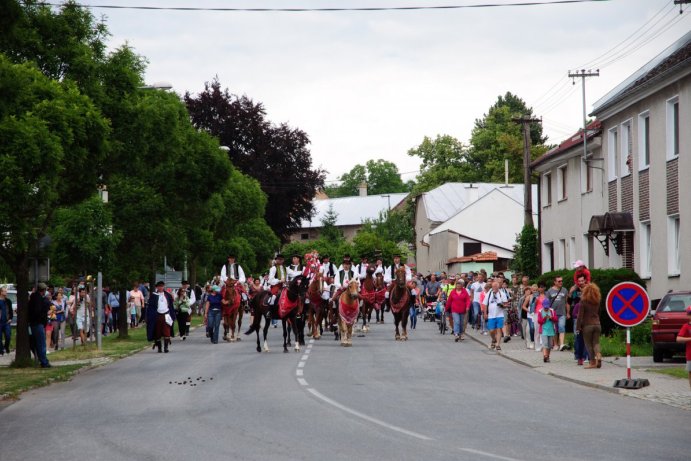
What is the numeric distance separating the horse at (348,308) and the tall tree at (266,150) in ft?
106

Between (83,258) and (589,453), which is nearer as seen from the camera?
(589,453)

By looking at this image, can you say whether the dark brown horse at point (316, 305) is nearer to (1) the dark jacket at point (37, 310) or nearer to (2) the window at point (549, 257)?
(1) the dark jacket at point (37, 310)

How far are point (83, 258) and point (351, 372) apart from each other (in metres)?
10.3

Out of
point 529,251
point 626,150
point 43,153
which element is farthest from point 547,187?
point 43,153

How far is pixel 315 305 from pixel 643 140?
11049mm

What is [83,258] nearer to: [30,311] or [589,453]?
[30,311]

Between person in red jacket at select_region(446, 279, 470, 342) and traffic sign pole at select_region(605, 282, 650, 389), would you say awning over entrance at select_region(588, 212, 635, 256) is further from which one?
traffic sign pole at select_region(605, 282, 650, 389)

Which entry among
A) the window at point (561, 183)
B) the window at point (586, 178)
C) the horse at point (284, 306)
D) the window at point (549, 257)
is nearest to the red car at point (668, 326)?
the horse at point (284, 306)

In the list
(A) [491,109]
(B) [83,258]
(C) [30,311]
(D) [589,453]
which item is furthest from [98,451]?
(A) [491,109]

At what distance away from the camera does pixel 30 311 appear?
2478 cm

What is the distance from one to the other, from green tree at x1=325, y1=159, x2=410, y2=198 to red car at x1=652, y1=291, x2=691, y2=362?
5122 inches

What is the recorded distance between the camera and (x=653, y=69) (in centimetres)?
3400

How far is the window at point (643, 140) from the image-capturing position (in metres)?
34.2

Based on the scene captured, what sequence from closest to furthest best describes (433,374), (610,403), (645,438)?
(645,438) → (610,403) → (433,374)
